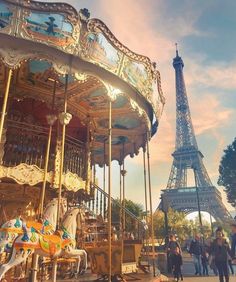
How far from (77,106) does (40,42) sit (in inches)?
188

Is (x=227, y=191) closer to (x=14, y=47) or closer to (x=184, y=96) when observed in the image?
(x=14, y=47)

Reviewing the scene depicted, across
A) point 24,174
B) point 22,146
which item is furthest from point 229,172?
point 24,174

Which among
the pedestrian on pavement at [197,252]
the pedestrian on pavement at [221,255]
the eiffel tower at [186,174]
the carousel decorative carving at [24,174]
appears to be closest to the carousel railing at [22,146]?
the carousel decorative carving at [24,174]

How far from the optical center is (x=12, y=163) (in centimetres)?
1065

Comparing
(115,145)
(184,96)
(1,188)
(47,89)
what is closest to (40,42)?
(47,89)

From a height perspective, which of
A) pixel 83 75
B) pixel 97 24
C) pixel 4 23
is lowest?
pixel 83 75

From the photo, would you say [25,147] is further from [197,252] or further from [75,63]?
[197,252]

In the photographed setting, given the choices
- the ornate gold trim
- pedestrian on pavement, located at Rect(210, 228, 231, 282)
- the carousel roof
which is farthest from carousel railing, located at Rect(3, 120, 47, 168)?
pedestrian on pavement, located at Rect(210, 228, 231, 282)

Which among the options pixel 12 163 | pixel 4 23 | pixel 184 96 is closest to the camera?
pixel 4 23

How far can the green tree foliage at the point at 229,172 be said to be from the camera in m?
37.6

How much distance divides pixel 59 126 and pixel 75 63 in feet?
13.7

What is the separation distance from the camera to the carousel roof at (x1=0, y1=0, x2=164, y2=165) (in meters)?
7.70

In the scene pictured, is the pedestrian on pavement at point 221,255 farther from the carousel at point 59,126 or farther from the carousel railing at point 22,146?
the carousel railing at point 22,146

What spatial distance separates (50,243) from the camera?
6430 millimetres
